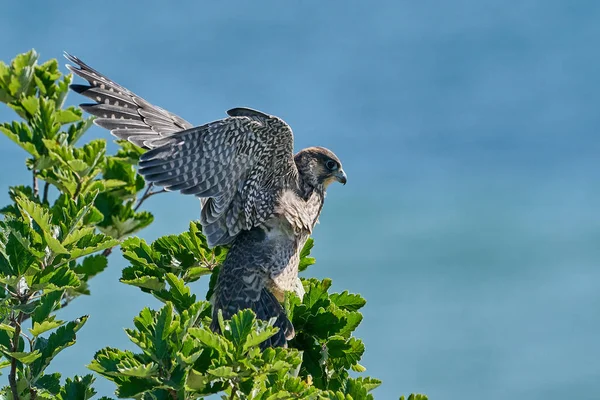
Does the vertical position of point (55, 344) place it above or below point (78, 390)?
above

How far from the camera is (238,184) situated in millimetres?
5848

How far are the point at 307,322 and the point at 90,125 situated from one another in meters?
3.19

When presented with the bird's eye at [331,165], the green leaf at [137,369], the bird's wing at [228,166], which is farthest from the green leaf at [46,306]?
the bird's eye at [331,165]

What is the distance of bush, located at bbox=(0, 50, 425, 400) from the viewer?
12.4 feet

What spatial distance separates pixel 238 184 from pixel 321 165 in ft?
3.62

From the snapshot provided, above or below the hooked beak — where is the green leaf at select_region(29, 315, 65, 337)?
below

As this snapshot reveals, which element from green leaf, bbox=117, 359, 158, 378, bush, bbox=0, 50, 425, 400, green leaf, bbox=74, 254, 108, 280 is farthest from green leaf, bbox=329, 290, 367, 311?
green leaf, bbox=74, 254, 108, 280

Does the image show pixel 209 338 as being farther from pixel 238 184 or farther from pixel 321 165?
pixel 321 165

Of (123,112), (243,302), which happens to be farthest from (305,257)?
(123,112)

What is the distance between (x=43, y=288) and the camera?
177 inches

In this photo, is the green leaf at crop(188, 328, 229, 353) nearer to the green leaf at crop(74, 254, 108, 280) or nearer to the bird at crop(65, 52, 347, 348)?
the bird at crop(65, 52, 347, 348)

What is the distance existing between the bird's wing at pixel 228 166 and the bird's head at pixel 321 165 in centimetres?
59

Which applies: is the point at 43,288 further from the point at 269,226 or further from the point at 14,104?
the point at 14,104

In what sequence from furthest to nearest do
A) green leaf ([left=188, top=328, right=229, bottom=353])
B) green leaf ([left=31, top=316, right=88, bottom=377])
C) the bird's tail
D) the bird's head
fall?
the bird's head → the bird's tail → green leaf ([left=31, top=316, right=88, bottom=377]) → green leaf ([left=188, top=328, right=229, bottom=353])
